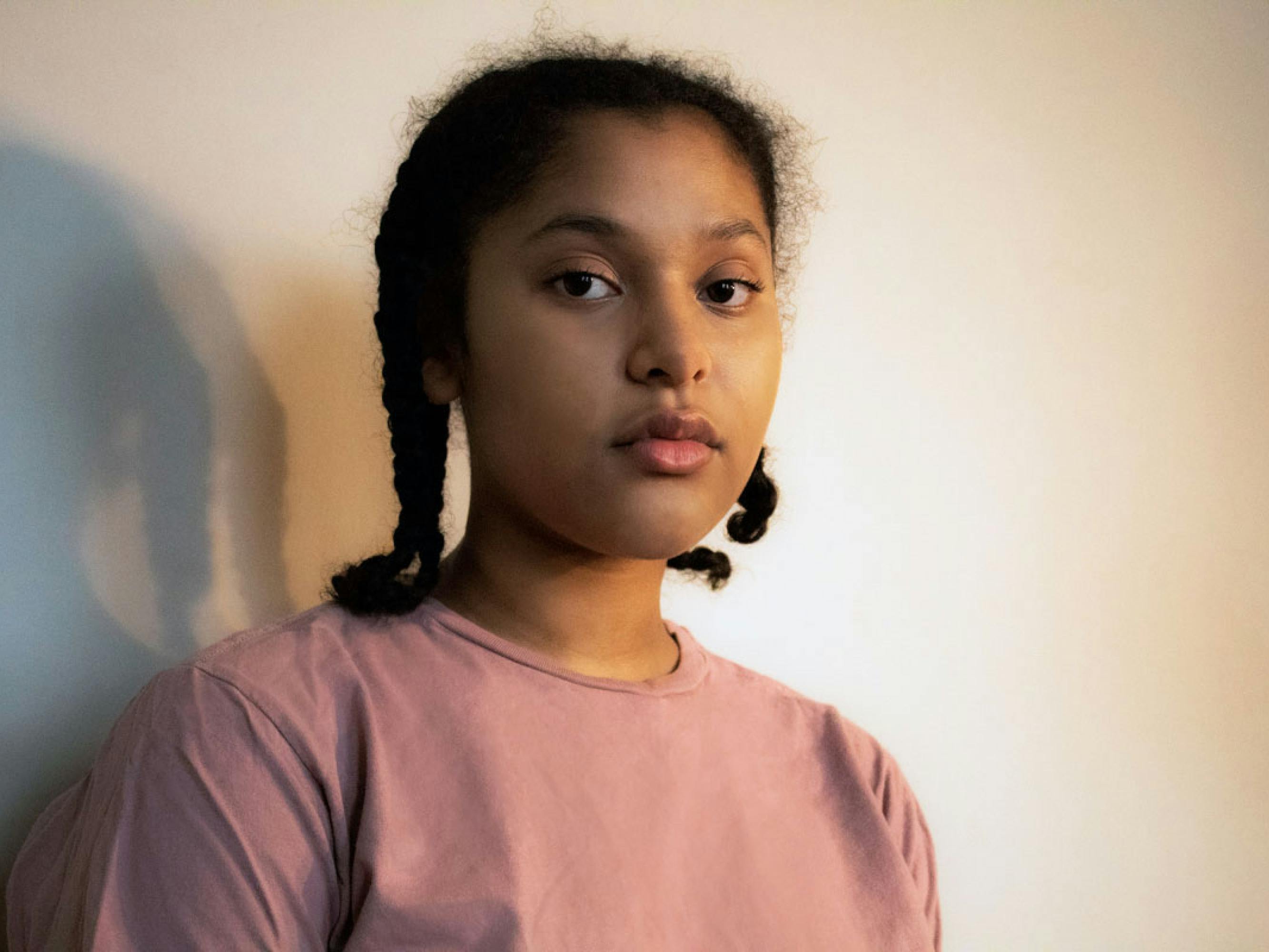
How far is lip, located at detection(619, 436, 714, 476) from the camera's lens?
82 cm

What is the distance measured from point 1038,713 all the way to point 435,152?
91 cm

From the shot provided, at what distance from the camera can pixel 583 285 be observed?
840 millimetres

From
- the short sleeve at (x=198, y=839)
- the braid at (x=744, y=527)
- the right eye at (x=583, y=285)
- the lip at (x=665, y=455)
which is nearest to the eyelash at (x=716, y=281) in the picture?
the right eye at (x=583, y=285)

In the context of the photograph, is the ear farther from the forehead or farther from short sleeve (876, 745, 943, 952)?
short sleeve (876, 745, 943, 952)

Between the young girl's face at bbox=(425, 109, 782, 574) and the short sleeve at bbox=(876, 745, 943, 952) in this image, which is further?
the short sleeve at bbox=(876, 745, 943, 952)

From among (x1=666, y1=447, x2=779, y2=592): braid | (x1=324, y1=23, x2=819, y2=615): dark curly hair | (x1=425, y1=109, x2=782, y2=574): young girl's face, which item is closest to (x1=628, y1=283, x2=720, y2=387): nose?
(x1=425, y1=109, x2=782, y2=574): young girl's face

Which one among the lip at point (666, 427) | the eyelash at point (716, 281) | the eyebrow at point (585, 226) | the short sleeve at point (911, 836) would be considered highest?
the eyebrow at point (585, 226)

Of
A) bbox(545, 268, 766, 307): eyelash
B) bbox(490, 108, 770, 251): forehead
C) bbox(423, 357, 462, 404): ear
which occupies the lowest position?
bbox(423, 357, 462, 404): ear

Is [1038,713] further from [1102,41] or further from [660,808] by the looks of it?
[1102,41]

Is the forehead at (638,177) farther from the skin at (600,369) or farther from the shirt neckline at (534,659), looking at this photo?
the shirt neckline at (534,659)

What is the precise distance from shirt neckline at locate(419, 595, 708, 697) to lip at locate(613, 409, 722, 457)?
0.56ft

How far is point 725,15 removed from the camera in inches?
52.2

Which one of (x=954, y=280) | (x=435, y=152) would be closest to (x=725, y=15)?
(x=954, y=280)

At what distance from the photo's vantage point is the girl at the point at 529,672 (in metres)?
0.75
